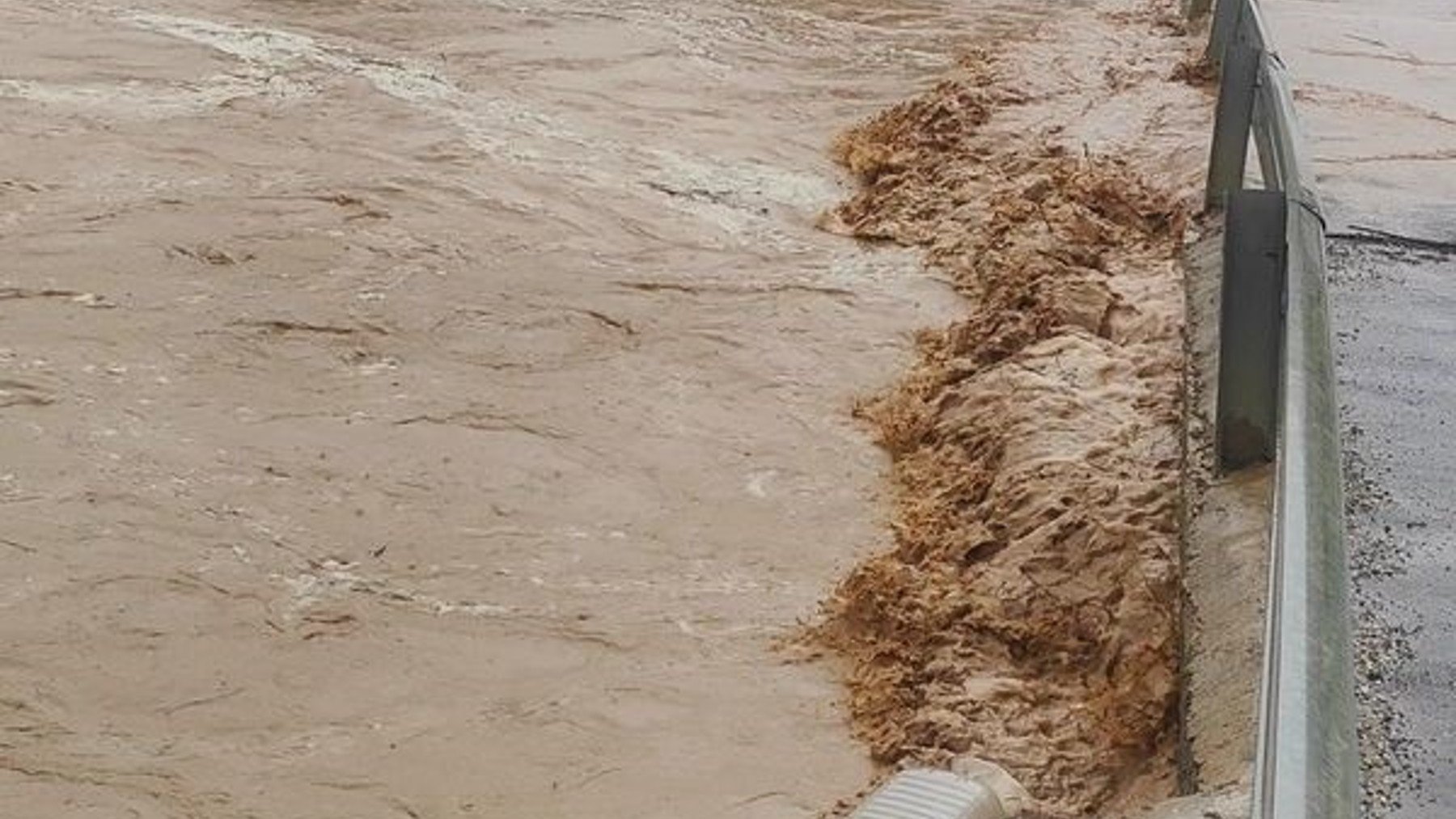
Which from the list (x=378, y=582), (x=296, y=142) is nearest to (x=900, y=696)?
(x=378, y=582)

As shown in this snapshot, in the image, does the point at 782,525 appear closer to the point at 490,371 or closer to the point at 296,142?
the point at 490,371

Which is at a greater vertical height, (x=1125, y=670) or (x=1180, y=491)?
(x=1180, y=491)

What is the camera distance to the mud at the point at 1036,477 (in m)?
4.65

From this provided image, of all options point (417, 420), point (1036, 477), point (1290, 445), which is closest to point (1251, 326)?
point (1290, 445)

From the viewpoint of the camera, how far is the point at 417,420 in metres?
6.34

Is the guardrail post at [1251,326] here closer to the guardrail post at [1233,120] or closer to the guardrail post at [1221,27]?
the guardrail post at [1233,120]

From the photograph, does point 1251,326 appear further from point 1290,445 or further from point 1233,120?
point 1233,120

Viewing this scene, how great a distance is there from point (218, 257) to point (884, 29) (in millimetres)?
5625

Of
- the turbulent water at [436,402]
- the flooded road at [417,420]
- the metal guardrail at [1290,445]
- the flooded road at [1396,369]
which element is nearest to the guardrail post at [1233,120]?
the metal guardrail at [1290,445]

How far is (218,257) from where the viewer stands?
7.51 m

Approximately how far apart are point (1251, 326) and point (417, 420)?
3.14 meters

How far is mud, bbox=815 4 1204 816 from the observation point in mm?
4652

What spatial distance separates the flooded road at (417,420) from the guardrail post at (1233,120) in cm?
136

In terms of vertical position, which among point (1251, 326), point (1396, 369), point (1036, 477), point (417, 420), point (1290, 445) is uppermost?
point (1290, 445)
